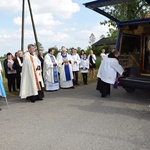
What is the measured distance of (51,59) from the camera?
33.1 feet

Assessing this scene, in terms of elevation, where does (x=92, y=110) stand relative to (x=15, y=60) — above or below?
below

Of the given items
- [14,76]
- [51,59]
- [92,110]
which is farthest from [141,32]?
[14,76]

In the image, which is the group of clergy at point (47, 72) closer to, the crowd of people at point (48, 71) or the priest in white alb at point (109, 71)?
the crowd of people at point (48, 71)

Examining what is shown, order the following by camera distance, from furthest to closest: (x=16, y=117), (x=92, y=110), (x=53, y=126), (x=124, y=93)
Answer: (x=124, y=93)
(x=92, y=110)
(x=16, y=117)
(x=53, y=126)

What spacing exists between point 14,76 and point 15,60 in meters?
0.75

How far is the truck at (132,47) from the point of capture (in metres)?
7.99

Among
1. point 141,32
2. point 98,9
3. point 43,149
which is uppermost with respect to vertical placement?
point 98,9

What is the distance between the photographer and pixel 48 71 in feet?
32.9

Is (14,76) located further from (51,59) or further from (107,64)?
(107,64)

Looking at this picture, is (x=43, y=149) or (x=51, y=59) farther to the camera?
(x=51, y=59)

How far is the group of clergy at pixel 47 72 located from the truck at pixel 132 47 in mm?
2697

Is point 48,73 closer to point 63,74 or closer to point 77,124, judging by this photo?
point 63,74

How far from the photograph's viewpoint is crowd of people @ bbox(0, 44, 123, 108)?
7922mm

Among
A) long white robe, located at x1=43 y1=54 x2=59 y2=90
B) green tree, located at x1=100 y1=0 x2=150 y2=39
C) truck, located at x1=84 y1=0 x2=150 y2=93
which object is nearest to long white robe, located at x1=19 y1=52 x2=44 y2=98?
long white robe, located at x1=43 y1=54 x2=59 y2=90
